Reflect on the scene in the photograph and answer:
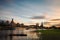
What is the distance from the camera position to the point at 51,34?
3.27 m

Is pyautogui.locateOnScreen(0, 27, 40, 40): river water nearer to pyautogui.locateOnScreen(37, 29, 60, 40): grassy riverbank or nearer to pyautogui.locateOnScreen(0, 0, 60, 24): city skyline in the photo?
pyautogui.locateOnScreen(37, 29, 60, 40): grassy riverbank

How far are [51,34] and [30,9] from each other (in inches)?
30.9

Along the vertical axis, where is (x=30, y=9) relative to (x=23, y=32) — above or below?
above

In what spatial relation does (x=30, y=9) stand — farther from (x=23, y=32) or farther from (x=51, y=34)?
(x=51, y=34)

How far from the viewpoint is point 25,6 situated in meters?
3.27

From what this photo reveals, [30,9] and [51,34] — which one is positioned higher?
[30,9]

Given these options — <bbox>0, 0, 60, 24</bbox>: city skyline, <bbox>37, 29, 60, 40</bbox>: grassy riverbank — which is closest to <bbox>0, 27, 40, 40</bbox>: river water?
<bbox>37, 29, 60, 40</bbox>: grassy riverbank

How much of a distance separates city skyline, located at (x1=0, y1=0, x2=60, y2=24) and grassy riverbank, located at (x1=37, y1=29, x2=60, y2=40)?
0.31 m

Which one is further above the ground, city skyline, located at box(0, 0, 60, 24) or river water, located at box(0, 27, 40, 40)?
city skyline, located at box(0, 0, 60, 24)

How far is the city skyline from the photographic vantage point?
10.8ft

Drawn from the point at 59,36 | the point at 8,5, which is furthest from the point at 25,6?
the point at 59,36

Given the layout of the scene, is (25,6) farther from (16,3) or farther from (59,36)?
(59,36)

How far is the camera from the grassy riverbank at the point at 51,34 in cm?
323

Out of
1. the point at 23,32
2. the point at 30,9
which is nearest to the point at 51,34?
the point at 23,32
